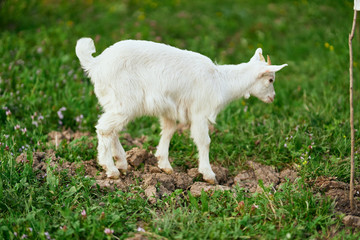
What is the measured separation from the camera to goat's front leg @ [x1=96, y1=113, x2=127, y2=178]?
4.27 m

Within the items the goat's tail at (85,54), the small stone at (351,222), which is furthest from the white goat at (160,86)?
the small stone at (351,222)

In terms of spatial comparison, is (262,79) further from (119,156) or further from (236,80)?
(119,156)

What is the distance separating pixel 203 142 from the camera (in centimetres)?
463

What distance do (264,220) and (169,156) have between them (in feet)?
5.66

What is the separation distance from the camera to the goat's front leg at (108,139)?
427cm

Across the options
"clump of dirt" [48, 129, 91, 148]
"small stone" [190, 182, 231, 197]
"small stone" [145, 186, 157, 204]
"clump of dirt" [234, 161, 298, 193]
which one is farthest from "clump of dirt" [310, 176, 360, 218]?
"clump of dirt" [48, 129, 91, 148]

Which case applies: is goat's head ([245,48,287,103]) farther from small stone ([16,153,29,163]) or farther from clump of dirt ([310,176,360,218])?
small stone ([16,153,29,163])

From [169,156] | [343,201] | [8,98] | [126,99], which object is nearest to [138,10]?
[8,98]

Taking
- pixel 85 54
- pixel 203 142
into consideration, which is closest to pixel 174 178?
pixel 203 142

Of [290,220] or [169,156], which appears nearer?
[290,220]

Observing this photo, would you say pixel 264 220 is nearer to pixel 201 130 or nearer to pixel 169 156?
pixel 201 130

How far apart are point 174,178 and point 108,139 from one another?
2.80 ft

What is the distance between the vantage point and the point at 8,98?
5.85 metres

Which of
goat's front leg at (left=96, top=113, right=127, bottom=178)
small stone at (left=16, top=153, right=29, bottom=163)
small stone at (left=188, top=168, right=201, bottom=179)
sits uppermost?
goat's front leg at (left=96, top=113, right=127, bottom=178)
